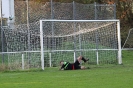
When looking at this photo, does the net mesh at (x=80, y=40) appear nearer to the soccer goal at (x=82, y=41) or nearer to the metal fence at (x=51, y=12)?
the soccer goal at (x=82, y=41)

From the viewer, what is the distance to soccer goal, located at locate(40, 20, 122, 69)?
28.6 meters

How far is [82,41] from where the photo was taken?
29.8m

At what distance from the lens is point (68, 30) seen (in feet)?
98.4

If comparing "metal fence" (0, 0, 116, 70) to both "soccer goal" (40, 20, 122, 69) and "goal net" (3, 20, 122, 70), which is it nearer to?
"goal net" (3, 20, 122, 70)

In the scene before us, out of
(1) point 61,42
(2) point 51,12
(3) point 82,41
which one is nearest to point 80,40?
(3) point 82,41

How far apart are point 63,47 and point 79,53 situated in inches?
44.6

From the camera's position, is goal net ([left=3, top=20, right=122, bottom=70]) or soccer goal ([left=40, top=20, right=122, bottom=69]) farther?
soccer goal ([left=40, top=20, right=122, bottom=69])

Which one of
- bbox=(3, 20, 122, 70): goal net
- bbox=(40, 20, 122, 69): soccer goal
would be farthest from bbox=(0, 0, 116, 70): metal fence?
bbox=(40, 20, 122, 69): soccer goal

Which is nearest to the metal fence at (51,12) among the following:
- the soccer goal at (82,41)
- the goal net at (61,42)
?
the goal net at (61,42)

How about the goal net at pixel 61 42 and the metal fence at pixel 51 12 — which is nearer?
the goal net at pixel 61 42

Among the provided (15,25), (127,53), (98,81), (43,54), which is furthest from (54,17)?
(98,81)

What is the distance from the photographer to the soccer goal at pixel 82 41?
2862 centimetres

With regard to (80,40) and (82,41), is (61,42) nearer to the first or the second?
(80,40)

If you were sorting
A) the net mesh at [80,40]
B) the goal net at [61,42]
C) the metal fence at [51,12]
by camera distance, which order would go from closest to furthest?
1. the goal net at [61,42]
2. the net mesh at [80,40]
3. the metal fence at [51,12]
